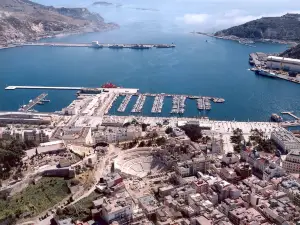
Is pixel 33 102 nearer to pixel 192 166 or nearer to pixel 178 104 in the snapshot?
pixel 178 104

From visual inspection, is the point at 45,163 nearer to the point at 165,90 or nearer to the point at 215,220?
the point at 215,220

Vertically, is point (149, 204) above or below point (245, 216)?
below

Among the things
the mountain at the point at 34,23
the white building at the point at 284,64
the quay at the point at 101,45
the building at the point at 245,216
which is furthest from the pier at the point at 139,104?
the mountain at the point at 34,23

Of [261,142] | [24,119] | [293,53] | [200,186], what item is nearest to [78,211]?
[200,186]

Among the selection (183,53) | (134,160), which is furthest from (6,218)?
(183,53)

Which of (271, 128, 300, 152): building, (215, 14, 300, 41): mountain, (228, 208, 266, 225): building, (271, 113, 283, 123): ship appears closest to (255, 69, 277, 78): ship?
(271, 113, 283, 123): ship
